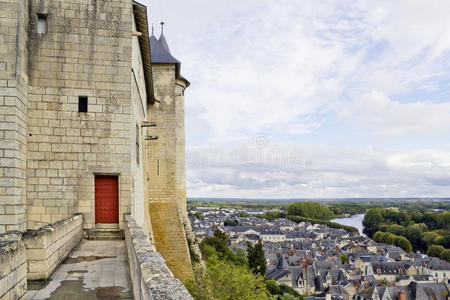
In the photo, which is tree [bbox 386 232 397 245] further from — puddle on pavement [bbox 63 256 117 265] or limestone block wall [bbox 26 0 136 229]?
puddle on pavement [bbox 63 256 117 265]

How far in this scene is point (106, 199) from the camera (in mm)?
9305

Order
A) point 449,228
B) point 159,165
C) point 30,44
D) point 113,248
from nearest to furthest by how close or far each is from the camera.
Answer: point 113,248, point 30,44, point 159,165, point 449,228

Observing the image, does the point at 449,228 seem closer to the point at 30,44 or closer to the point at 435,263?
the point at 435,263

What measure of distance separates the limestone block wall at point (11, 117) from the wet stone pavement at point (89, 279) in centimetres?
161

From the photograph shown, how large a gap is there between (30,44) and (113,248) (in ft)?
16.1

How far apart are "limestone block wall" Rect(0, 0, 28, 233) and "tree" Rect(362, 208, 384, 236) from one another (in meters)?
117

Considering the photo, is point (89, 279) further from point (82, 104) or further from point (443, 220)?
point (443, 220)

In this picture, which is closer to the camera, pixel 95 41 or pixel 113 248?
pixel 113 248

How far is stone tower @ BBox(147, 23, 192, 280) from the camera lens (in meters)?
17.8

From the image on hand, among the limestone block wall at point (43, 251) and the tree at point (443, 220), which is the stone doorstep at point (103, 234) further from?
the tree at point (443, 220)

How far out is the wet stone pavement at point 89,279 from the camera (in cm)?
497

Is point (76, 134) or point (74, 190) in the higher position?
point (76, 134)

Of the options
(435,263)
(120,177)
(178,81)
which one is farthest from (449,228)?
(120,177)

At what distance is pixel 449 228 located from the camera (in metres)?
94.8
